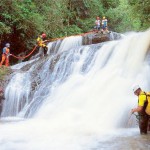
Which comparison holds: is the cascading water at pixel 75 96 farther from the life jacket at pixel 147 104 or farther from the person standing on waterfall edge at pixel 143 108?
the life jacket at pixel 147 104

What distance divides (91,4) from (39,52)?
1285 cm

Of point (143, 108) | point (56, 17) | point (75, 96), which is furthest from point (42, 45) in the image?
point (143, 108)

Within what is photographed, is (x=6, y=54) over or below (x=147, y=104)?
over

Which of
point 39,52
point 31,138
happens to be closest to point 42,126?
point 31,138

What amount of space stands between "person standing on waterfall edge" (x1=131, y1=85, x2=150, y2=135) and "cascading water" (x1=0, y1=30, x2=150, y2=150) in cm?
66

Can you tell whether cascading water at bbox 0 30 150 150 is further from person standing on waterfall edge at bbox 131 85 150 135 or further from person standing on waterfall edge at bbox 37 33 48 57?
person standing on waterfall edge at bbox 37 33 48 57

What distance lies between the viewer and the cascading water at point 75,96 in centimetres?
913

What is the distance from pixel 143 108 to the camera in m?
8.72

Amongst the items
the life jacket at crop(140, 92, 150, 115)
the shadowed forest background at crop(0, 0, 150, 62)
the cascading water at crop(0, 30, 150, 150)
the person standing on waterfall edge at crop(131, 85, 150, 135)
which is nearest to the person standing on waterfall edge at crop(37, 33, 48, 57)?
the shadowed forest background at crop(0, 0, 150, 62)

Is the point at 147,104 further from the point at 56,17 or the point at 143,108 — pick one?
the point at 56,17

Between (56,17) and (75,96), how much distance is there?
47.7 feet

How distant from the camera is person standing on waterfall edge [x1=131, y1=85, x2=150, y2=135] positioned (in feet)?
28.2

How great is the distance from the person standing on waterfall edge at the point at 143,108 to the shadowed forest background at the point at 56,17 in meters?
10.5

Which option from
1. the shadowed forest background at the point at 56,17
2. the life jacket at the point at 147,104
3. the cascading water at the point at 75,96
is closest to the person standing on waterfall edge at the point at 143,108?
the life jacket at the point at 147,104
